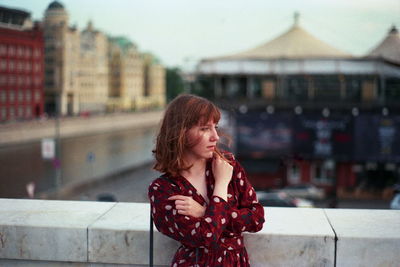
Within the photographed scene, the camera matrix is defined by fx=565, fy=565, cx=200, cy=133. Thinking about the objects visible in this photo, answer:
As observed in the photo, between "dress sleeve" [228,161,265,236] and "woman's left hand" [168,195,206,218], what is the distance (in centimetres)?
10

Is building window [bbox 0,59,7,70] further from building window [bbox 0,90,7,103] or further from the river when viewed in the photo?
the river

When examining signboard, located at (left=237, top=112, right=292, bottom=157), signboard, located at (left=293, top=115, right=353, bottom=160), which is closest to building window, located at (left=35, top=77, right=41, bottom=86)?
signboard, located at (left=237, top=112, right=292, bottom=157)

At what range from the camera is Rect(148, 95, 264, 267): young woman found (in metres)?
1.75

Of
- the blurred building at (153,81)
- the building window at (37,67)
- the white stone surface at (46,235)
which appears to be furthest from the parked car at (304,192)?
the blurred building at (153,81)

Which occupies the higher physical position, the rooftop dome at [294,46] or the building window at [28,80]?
the rooftop dome at [294,46]

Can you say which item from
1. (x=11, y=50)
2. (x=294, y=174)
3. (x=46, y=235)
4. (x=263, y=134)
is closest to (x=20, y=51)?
(x=11, y=50)

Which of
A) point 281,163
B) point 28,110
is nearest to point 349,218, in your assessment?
point 28,110

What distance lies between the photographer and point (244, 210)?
1.83 metres

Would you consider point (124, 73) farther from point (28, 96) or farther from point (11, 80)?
point (11, 80)

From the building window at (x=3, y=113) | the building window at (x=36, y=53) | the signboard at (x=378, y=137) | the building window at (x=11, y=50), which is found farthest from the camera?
the signboard at (x=378, y=137)

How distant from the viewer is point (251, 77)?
26797mm

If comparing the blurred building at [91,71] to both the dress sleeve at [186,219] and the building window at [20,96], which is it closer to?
the building window at [20,96]

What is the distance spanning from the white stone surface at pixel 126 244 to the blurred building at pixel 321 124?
764 inches

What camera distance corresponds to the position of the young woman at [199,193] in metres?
1.75
